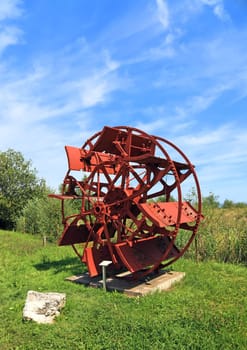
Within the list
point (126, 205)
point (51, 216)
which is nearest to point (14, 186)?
point (51, 216)

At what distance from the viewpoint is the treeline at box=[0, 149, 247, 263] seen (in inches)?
366

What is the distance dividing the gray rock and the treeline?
16.1 ft

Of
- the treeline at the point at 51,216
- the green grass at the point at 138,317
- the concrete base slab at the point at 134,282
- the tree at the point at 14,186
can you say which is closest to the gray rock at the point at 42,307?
the green grass at the point at 138,317

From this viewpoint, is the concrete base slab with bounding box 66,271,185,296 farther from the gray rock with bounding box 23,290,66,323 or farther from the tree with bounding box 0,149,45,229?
the tree with bounding box 0,149,45,229

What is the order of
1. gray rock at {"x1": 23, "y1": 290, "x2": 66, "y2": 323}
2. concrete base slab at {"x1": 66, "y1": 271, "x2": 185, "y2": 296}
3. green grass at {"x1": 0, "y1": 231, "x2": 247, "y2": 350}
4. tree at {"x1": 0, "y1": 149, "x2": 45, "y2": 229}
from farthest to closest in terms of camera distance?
tree at {"x1": 0, "y1": 149, "x2": 45, "y2": 229}
concrete base slab at {"x1": 66, "y1": 271, "x2": 185, "y2": 296}
gray rock at {"x1": 23, "y1": 290, "x2": 66, "y2": 323}
green grass at {"x1": 0, "y1": 231, "x2": 247, "y2": 350}

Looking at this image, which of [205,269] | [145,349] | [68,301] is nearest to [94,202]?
[68,301]

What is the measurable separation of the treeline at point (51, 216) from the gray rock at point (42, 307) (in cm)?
491

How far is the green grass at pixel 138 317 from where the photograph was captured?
13.8ft

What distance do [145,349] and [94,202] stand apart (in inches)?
150

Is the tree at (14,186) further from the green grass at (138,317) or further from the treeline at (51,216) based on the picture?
the green grass at (138,317)

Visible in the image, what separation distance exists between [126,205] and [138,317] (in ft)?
8.54

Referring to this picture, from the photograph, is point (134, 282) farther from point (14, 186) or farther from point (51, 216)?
point (14, 186)

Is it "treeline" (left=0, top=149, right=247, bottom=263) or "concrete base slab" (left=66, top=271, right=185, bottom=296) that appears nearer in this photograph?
"concrete base slab" (left=66, top=271, right=185, bottom=296)

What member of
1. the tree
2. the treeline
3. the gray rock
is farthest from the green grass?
the tree
